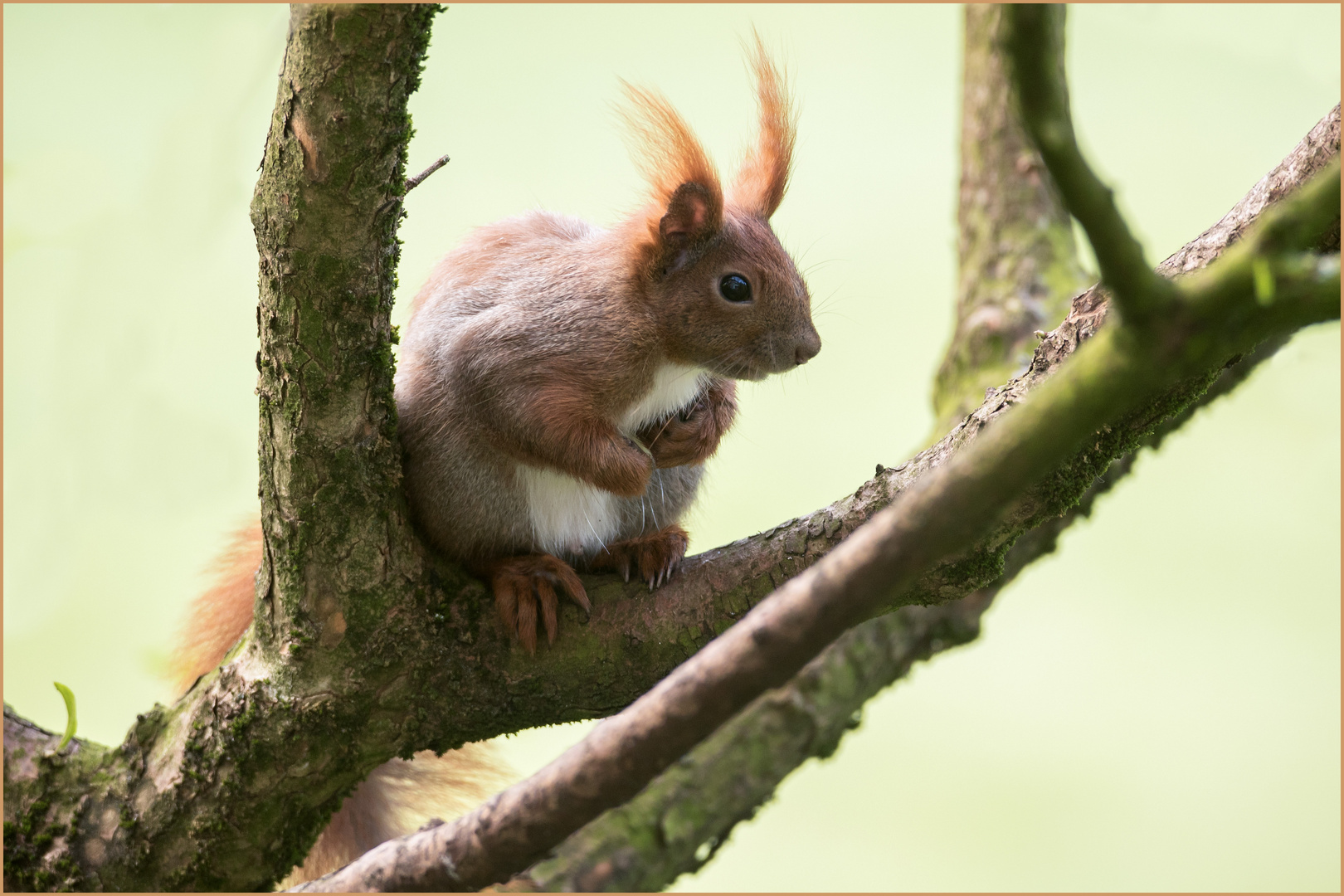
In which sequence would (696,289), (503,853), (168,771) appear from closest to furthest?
(503,853) < (168,771) < (696,289)

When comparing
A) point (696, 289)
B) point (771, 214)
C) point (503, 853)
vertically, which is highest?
point (771, 214)

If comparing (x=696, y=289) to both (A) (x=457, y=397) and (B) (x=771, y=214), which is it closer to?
(B) (x=771, y=214)

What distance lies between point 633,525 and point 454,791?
75cm

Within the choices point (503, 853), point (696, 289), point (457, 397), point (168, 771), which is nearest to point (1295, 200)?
point (503, 853)

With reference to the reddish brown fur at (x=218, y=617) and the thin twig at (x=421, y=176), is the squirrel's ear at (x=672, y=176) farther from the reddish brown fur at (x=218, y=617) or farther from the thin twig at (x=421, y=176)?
the reddish brown fur at (x=218, y=617)

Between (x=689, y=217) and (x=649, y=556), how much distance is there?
604 mm

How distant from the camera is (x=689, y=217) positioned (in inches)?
71.3

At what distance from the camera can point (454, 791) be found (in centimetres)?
224

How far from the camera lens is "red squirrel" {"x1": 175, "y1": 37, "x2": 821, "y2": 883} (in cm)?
177

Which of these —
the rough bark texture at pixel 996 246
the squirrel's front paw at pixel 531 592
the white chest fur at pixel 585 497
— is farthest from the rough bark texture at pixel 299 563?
the rough bark texture at pixel 996 246

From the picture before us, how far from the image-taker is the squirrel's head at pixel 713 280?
182 cm

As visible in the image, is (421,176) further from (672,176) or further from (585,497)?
(585,497)

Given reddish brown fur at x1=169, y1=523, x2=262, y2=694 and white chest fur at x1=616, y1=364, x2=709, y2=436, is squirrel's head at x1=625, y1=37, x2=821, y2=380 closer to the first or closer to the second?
white chest fur at x1=616, y1=364, x2=709, y2=436

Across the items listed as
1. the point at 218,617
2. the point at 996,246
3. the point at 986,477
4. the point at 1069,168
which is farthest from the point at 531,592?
the point at 996,246
